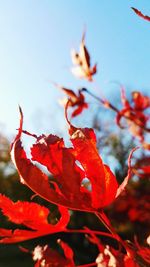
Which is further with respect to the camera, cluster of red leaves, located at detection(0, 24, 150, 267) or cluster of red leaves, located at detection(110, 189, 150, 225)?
cluster of red leaves, located at detection(110, 189, 150, 225)

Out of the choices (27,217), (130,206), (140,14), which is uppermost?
(140,14)

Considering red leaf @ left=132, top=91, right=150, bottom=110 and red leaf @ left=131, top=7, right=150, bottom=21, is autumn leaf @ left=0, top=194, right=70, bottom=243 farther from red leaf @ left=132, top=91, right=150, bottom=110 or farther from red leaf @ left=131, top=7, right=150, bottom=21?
red leaf @ left=132, top=91, right=150, bottom=110

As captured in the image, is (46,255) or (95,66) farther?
(95,66)

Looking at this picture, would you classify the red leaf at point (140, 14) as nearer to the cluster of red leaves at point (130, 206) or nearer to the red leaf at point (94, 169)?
the red leaf at point (94, 169)

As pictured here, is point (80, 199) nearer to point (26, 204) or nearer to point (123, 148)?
point (26, 204)

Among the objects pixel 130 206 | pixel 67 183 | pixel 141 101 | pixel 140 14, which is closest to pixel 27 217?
pixel 67 183

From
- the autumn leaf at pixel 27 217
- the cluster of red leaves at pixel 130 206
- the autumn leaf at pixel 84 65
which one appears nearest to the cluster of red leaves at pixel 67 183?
the autumn leaf at pixel 27 217

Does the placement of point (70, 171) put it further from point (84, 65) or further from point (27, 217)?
point (84, 65)

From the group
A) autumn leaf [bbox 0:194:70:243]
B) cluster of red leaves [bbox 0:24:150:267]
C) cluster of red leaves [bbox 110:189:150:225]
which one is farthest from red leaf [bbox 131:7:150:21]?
cluster of red leaves [bbox 110:189:150:225]

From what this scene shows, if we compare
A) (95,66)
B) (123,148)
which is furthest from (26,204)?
(123,148)
